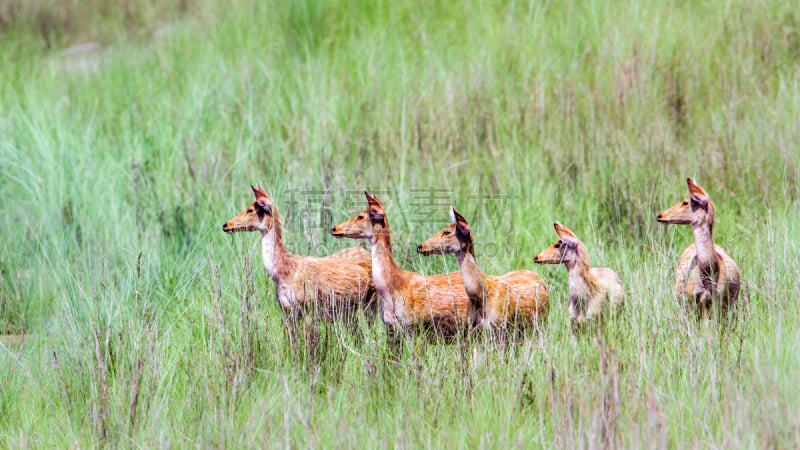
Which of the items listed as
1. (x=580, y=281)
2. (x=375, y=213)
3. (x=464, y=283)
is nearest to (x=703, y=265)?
(x=580, y=281)

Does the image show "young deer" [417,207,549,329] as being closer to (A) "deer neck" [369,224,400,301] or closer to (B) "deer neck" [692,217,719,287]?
(A) "deer neck" [369,224,400,301]

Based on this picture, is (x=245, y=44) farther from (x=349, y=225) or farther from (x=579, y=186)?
(x=349, y=225)

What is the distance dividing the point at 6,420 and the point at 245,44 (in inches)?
237

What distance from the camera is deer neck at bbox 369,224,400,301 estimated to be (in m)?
5.65

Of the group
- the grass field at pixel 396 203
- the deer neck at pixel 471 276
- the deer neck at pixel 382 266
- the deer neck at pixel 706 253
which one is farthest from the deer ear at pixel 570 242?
the deer neck at pixel 382 266

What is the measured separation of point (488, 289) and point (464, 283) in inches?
7.9

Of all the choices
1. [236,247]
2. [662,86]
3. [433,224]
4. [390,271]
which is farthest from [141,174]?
[662,86]

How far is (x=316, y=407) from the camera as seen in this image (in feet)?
16.0

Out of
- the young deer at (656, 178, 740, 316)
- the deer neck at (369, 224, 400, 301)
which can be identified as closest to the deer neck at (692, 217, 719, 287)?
the young deer at (656, 178, 740, 316)

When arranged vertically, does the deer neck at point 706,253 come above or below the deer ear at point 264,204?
below

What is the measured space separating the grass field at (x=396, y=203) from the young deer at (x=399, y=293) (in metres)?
0.34

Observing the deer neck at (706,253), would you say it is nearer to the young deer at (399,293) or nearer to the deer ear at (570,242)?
the deer ear at (570,242)

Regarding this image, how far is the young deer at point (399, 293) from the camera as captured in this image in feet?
18.4

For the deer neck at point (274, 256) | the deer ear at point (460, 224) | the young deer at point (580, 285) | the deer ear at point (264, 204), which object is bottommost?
the young deer at point (580, 285)
